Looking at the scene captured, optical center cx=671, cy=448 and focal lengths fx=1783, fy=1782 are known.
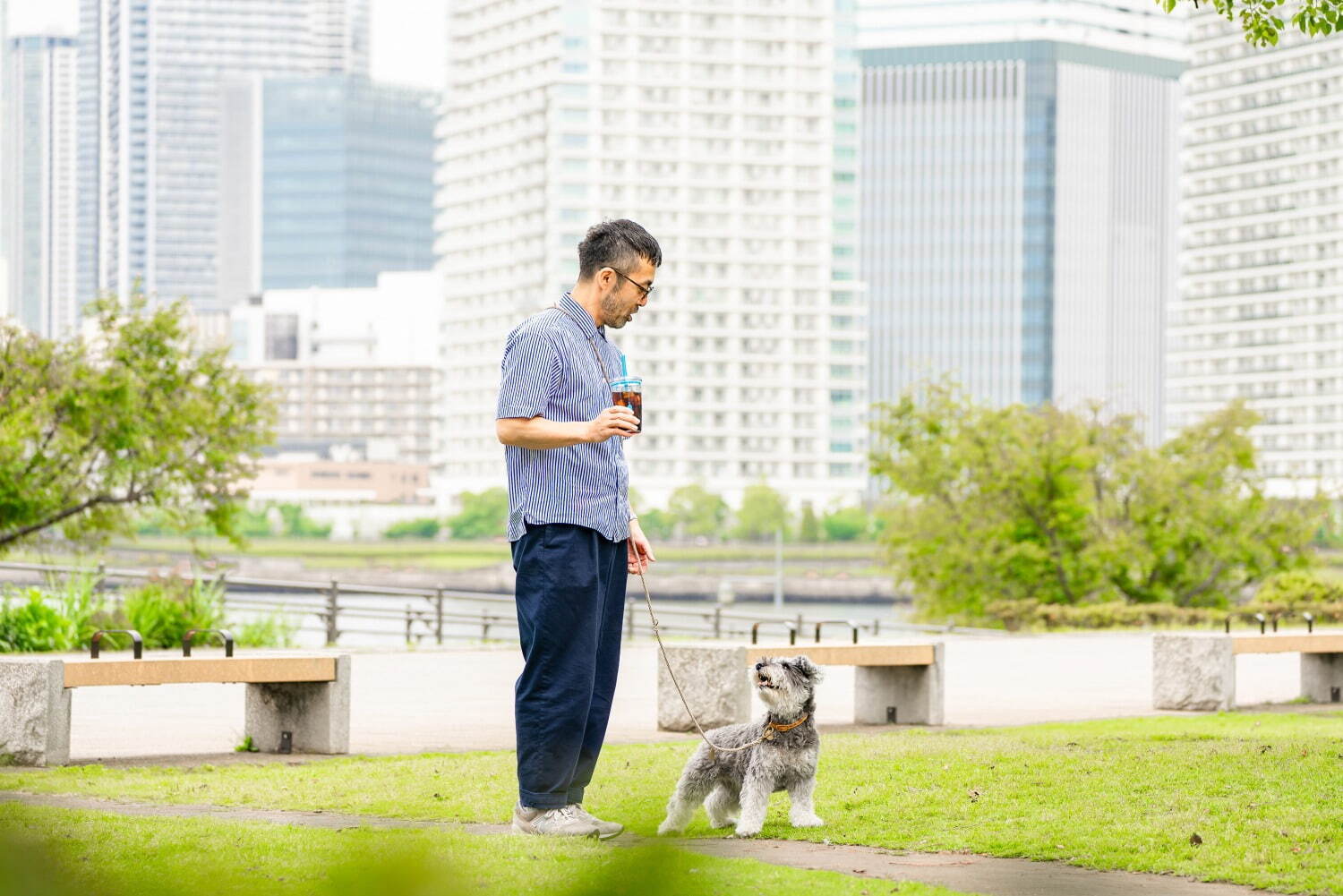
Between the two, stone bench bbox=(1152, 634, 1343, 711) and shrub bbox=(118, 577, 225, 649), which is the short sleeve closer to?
stone bench bbox=(1152, 634, 1343, 711)

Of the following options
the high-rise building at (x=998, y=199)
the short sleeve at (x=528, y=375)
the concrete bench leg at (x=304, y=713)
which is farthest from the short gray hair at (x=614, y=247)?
the high-rise building at (x=998, y=199)

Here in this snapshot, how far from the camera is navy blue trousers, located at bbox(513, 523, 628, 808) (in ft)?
18.5

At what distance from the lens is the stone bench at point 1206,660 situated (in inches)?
525

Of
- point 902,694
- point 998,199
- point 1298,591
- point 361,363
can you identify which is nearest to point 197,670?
point 902,694

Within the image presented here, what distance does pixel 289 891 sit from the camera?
1.05 meters

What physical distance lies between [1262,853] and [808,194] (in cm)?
14051

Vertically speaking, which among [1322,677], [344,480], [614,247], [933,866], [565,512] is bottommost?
[344,480]

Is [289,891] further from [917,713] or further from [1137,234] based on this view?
[1137,234]

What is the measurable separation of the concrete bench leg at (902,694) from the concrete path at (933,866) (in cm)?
578

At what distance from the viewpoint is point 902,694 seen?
11891 mm

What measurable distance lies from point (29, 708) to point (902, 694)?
579 centimetres

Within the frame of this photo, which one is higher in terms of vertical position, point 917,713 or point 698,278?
point 698,278

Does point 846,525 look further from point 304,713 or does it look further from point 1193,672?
point 304,713

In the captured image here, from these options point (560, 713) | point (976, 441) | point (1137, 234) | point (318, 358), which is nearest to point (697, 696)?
point (560, 713)
